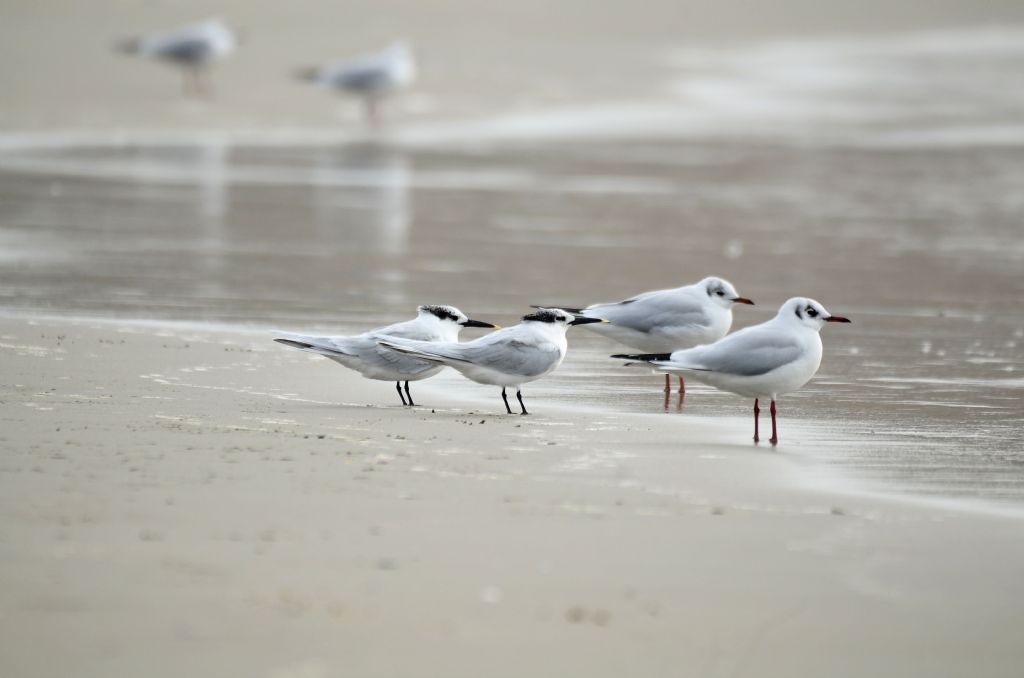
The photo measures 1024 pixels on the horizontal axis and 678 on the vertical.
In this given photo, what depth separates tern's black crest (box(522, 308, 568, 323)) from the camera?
846cm

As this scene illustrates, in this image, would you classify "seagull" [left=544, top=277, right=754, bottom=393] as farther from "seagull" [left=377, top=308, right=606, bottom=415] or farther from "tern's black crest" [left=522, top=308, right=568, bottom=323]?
"seagull" [left=377, top=308, right=606, bottom=415]

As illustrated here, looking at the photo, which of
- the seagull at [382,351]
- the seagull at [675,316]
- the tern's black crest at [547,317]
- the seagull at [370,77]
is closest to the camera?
the seagull at [382,351]

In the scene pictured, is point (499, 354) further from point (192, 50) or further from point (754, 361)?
point (192, 50)

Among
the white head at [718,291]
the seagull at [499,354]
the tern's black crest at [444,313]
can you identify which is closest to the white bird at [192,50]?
the white head at [718,291]

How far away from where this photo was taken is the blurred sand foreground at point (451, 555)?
462 centimetres

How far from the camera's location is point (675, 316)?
368 inches

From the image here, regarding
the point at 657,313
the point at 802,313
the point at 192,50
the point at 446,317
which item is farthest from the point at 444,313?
the point at 192,50

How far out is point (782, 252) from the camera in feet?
46.4

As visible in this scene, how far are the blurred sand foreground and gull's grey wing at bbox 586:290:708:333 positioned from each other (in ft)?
6.15

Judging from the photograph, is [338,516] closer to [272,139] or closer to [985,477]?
[985,477]

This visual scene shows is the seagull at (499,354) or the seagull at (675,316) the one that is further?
the seagull at (675,316)

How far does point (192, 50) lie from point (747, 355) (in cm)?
1942

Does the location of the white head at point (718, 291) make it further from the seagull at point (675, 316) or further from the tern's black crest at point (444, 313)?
the tern's black crest at point (444, 313)

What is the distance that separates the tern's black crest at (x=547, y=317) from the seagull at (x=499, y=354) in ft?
0.38
